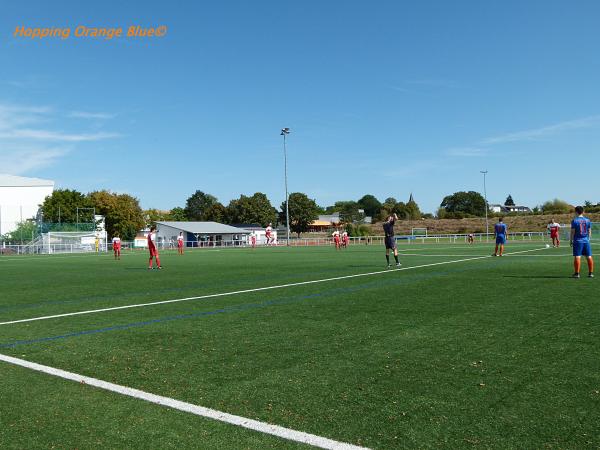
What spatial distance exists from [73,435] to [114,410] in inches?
18.9

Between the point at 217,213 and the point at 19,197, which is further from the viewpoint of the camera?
the point at 217,213

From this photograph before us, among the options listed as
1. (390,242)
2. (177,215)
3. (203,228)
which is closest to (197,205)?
(177,215)

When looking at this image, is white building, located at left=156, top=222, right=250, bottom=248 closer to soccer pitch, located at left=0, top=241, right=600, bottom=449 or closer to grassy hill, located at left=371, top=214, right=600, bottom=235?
grassy hill, located at left=371, top=214, right=600, bottom=235

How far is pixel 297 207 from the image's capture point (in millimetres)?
101438

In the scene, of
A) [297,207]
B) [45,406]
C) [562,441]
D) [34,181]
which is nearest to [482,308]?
A: [562,441]

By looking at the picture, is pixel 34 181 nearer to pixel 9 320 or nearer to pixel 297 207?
pixel 297 207

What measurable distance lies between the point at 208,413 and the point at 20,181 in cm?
8372

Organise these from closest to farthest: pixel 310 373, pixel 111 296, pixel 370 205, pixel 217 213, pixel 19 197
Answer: pixel 310 373 < pixel 111 296 < pixel 19 197 < pixel 217 213 < pixel 370 205

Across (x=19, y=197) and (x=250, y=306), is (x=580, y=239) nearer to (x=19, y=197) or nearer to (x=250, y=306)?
(x=250, y=306)

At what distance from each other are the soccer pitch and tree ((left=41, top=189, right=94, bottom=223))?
2516 inches

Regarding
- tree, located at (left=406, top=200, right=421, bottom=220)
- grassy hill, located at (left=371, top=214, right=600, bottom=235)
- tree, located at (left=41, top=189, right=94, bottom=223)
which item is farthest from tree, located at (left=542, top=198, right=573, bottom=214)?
tree, located at (left=41, top=189, right=94, bottom=223)

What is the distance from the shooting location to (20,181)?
76.6 metres

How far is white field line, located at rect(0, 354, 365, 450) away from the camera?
343 cm

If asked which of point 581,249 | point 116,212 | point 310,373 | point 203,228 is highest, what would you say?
point 116,212
